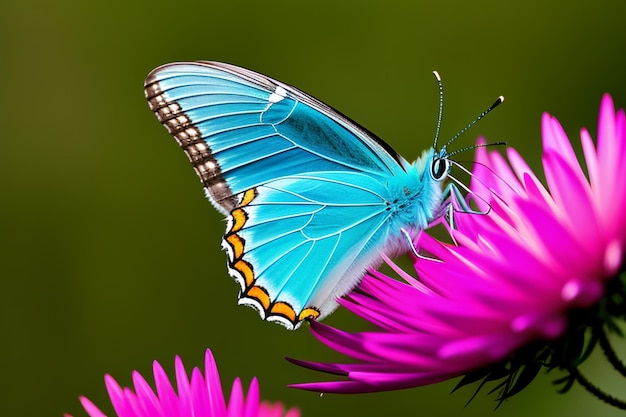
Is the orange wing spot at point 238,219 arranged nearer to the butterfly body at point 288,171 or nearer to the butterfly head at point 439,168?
the butterfly body at point 288,171

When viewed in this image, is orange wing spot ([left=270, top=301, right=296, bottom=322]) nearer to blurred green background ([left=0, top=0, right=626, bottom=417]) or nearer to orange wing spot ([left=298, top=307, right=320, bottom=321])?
orange wing spot ([left=298, top=307, right=320, bottom=321])

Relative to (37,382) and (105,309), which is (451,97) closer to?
(105,309)

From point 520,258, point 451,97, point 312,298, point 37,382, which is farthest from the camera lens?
point 451,97

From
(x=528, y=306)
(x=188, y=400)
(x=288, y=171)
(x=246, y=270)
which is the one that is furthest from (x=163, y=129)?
(x=528, y=306)

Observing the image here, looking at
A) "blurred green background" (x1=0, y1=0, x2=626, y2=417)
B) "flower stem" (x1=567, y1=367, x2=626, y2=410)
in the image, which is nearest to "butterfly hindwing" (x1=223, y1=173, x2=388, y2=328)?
"flower stem" (x1=567, y1=367, x2=626, y2=410)

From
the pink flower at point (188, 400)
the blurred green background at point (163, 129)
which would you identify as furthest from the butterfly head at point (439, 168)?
the blurred green background at point (163, 129)

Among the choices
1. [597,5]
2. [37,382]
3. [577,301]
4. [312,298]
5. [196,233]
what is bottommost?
[37,382]

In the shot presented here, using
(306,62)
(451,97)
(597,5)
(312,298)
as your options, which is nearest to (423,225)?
(312,298)

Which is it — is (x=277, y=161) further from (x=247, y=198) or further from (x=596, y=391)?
(x=596, y=391)
